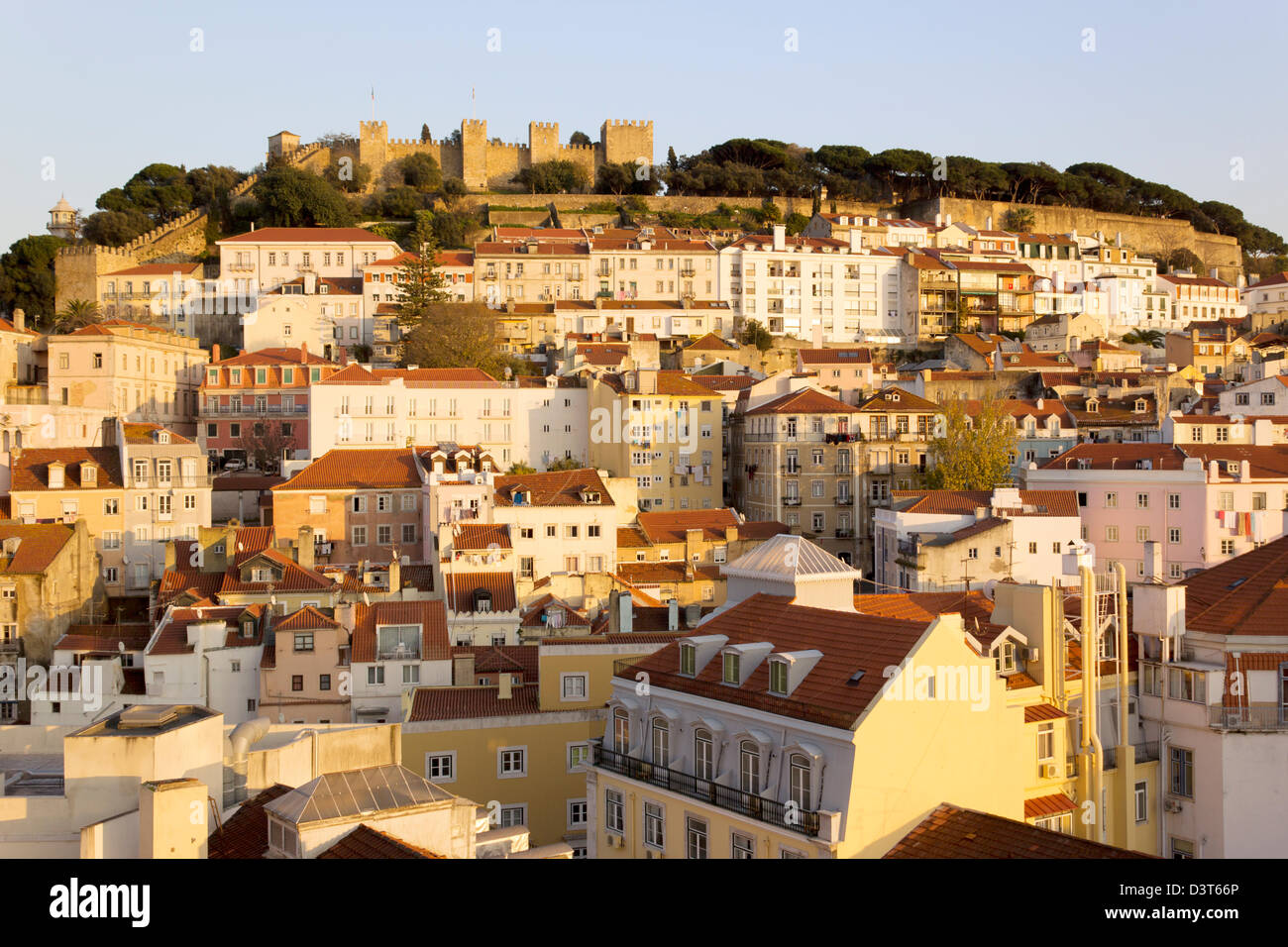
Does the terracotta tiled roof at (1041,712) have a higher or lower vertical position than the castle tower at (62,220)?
lower

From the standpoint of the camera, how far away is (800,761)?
15109mm

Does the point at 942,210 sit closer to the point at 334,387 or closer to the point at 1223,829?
the point at 334,387

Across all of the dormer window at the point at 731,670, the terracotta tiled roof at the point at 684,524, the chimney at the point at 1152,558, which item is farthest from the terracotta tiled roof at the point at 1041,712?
the terracotta tiled roof at the point at 684,524

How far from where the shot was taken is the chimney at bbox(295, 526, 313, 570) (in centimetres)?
3700

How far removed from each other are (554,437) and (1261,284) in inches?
2662

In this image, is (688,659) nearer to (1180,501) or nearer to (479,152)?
(1180,501)

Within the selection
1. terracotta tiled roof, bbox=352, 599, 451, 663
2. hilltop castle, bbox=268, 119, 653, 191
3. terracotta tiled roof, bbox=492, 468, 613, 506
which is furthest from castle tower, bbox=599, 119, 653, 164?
terracotta tiled roof, bbox=352, 599, 451, 663

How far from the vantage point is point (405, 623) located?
28.0 meters

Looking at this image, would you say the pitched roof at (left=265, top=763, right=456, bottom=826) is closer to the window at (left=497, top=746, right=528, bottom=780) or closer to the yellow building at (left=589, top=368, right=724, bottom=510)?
the window at (left=497, top=746, right=528, bottom=780)

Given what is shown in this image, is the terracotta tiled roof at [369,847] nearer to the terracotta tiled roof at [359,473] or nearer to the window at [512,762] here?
the window at [512,762]

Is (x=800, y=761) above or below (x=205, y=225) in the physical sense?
below

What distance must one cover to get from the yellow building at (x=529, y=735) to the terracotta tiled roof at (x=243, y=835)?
901 centimetres

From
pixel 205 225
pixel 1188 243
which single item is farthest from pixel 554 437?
pixel 1188 243

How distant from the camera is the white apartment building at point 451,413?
49406mm
